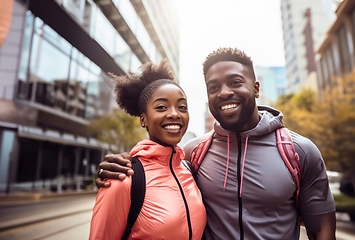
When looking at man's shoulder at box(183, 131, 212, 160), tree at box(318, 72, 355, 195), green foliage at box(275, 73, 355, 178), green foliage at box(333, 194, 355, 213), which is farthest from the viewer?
green foliage at box(275, 73, 355, 178)

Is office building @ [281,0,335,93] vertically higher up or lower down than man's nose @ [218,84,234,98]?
higher up

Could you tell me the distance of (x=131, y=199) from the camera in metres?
1.16

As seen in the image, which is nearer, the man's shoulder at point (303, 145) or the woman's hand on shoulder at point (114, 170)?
the woman's hand on shoulder at point (114, 170)

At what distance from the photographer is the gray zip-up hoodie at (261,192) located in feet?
4.53

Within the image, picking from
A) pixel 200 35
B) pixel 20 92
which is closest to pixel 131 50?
pixel 200 35

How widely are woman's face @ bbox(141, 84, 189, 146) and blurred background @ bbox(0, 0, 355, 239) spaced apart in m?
0.40

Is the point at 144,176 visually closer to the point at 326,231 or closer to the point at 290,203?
the point at 290,203

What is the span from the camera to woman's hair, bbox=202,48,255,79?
1595 millimetres

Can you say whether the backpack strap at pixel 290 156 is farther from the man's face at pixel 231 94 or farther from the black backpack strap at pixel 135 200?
the black backpack strap at pixel 135 200

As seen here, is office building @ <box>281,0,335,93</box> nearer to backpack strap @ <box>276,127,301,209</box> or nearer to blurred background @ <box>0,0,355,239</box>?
blurred background @ <box>0,0,355,239</box>

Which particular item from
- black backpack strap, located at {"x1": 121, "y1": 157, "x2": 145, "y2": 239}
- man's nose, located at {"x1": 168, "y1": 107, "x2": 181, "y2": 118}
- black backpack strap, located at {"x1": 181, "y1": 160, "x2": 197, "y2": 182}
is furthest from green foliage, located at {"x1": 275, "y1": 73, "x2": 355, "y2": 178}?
black backpack strap, located at {"x1": 121, "y1": 157, "x2": 145, "y2": 239}

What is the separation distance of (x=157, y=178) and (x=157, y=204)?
0.47 feet

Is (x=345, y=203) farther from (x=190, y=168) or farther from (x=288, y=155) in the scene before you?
(x=190, y=168)

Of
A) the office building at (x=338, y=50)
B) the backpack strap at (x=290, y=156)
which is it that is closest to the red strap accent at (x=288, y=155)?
the backpack strap at (x=290, y=156)
